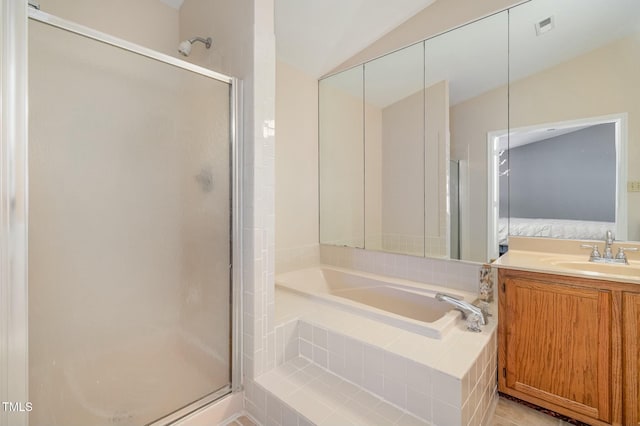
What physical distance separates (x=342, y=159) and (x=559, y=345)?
2.22 meters

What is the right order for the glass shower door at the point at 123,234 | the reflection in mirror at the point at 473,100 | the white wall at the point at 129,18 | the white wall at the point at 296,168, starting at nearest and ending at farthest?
the glass shower door at the point at 123,234 → the white wall at the point at 129,18 → the reflection in mirror at the point at 473,100 → the white wall at the point at 296,168

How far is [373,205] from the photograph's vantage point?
2.88 m

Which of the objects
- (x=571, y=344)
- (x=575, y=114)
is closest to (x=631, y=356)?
(x=571, y=344)

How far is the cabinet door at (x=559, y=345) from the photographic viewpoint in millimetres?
1407

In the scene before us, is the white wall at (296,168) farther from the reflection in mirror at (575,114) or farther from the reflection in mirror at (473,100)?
the reflection in mirror at (575,114)

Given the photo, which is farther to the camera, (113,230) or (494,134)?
(494,134)

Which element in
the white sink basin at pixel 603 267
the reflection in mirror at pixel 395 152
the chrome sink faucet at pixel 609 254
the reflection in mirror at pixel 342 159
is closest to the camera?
the white sink basin at pixel 603 267

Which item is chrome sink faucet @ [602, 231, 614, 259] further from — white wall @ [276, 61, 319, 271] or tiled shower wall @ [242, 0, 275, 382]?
white wall @ [276, 61, 319, 271]

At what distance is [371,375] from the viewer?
145 cm

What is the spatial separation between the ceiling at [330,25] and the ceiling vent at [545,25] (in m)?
0.83

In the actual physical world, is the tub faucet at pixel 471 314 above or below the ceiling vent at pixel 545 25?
below

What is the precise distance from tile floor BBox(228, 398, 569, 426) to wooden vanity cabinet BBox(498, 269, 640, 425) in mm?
68

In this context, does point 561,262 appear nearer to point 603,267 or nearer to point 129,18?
point 603,267

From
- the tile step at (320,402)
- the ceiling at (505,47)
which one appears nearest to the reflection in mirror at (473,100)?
the ceiling at (505,47)
